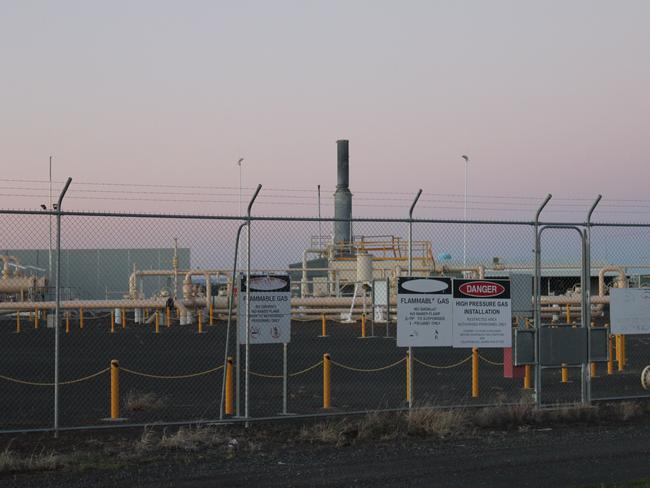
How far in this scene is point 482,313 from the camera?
14102mm

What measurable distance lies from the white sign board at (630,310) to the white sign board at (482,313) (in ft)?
5.93

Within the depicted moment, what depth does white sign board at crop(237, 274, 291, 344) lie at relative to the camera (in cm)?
1315

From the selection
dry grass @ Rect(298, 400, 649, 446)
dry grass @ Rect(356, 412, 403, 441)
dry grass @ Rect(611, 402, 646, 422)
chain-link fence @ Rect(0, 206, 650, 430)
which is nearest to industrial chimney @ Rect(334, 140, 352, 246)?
chain-link fence @ Rect(0, 206, 650, 430)

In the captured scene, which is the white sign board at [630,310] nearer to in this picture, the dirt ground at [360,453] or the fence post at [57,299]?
the dirt ground at [360,453]

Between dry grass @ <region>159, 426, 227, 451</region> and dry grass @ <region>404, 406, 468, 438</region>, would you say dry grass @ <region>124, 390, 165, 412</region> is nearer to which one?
dry grass @ <region>159, 426, 227, 451</region>

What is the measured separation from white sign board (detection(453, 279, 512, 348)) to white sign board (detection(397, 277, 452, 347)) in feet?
0.52

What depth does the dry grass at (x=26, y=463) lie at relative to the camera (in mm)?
10258

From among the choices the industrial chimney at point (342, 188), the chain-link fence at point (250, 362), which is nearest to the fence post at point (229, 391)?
the chain-link fence at point (250, 362)

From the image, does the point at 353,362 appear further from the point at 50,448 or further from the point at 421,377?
the point at 50,448

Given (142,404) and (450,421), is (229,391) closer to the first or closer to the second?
(142,404)

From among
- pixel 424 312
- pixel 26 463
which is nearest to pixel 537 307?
pixel 424 312

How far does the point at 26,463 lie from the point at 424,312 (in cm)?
570

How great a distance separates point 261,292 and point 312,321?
2926 centimetres

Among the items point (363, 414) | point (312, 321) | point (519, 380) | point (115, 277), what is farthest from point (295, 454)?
point (115, 277)
